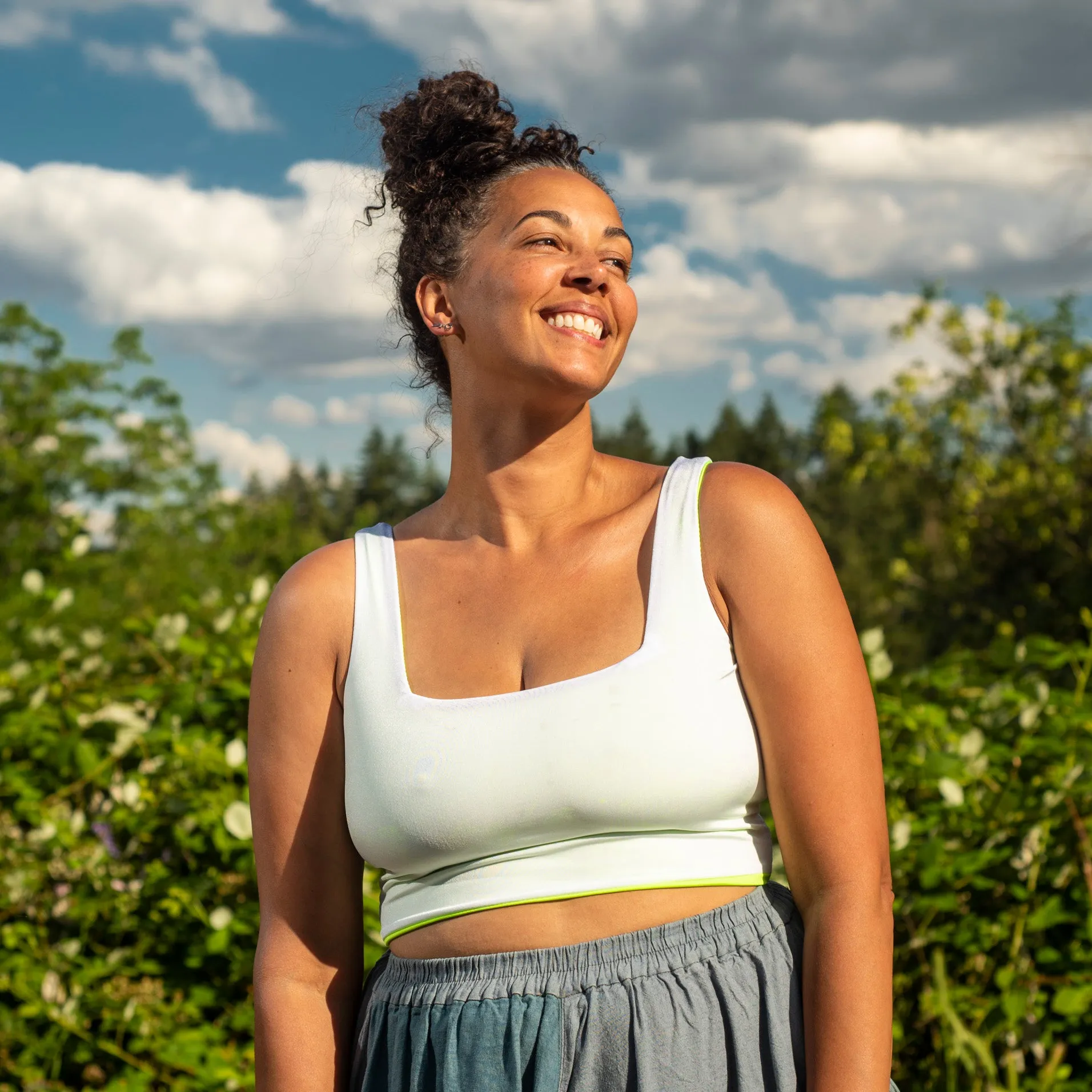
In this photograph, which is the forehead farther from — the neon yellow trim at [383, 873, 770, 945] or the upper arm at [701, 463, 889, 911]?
the neon yellow trim at [383, 873, 770, 945]

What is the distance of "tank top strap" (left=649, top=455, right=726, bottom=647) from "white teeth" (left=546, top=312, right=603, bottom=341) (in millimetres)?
264

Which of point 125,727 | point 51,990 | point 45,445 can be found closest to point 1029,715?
point 125,727

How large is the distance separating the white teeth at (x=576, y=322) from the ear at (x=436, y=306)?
0.80ft

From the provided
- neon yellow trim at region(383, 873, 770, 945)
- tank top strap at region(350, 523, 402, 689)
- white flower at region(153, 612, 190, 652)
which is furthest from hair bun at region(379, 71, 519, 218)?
white flower at region(153, 612, 190, 652)

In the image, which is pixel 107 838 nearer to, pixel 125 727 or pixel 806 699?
pixel 125 727

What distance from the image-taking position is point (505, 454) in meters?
1.88

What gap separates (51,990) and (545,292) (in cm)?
213

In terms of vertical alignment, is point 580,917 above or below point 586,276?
below

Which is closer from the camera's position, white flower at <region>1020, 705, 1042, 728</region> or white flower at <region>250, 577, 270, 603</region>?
white flower at <region>1020, 705, 1042, 728</region>

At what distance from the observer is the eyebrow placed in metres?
1.86

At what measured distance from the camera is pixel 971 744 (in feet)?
8.82

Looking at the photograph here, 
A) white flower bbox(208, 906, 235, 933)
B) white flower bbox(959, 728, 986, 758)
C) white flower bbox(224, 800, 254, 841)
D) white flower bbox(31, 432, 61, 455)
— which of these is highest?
white flower bbox(31, 432, 61, 455)

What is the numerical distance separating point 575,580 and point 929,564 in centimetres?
1129

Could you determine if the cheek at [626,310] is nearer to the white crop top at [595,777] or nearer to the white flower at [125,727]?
the white crop top at [595,777]
